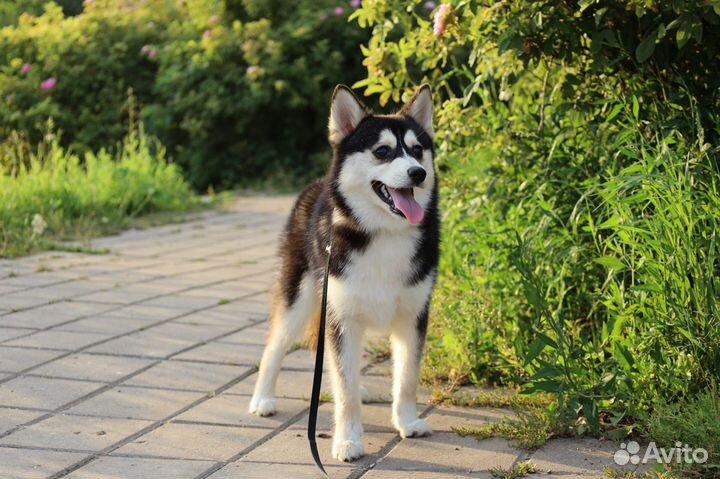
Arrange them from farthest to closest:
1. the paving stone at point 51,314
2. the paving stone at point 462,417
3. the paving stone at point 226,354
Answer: the paving stone at point 51,314 → the paving stone at point 226,354 → the paving stone at point 462,417

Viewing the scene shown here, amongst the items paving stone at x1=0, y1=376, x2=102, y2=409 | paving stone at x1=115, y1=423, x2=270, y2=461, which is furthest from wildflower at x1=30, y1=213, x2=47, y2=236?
paving stone at x1=115, y1=423, x2=270, y2=461

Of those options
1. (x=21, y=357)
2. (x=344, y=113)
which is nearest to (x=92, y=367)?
(x=21, y=357)

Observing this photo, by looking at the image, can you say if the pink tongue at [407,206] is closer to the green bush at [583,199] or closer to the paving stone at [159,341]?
the green bush at [583,199]

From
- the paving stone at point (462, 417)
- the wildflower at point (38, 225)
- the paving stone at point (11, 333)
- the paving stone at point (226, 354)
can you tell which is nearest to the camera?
the paving stone at point (462, 417)

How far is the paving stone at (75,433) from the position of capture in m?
4.04

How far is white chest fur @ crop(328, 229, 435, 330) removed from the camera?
4191 millimetres

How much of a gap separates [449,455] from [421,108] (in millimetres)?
1556

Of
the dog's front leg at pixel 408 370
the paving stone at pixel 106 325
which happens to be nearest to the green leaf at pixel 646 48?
the dog's front leg at pixel 408 370

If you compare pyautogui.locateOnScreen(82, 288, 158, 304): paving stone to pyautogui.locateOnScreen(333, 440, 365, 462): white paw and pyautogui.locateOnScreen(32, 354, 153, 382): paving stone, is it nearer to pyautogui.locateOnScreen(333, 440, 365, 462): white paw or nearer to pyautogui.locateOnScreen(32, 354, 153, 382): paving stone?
pyautogui.locateOnScreen(32, 354, 153, 382): paving stone

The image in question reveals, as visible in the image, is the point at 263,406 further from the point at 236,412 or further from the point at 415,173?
the point at 415,173

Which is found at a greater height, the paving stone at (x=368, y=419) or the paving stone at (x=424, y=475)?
the paving stone at (x=424, y=475)

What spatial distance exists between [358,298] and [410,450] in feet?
2.17

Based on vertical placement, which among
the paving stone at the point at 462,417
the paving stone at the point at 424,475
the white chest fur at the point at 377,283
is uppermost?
the white chest fur at the point at 377,283

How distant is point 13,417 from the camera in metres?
4.35
